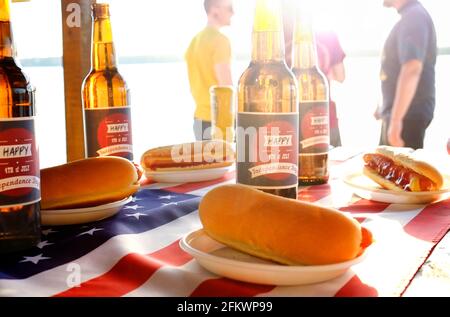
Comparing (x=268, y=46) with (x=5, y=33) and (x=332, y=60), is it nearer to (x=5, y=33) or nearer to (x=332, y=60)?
(x=5, y=33)

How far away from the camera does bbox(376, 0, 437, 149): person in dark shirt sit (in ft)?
8.89

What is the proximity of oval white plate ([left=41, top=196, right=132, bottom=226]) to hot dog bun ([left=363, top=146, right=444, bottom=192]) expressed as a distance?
583 mm

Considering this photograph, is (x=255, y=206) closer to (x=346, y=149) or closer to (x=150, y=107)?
(x=346, y=149)

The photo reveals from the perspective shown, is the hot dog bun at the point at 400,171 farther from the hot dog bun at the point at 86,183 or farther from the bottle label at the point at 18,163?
the bottle label at the point at 18,163

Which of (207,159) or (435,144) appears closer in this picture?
(207,159)

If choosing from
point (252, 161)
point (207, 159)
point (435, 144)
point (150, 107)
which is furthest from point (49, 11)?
point (150, 107)

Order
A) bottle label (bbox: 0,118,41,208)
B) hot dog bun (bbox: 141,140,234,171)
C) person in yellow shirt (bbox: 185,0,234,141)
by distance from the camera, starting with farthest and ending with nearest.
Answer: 1. person in yellow shirt (bbox: 185,0,234,141)
2. hot dog bun (bbox: 141,140,234,171)
3. bottle label (bbox: 0,118,41,208)

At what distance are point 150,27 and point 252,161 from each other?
10.5 m

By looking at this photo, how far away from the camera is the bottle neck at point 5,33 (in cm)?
72

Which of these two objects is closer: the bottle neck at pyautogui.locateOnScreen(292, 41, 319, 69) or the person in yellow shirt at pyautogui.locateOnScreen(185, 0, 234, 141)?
the bottle neck at pyautogui.locateOnScreen(292, 41, 319, 69)

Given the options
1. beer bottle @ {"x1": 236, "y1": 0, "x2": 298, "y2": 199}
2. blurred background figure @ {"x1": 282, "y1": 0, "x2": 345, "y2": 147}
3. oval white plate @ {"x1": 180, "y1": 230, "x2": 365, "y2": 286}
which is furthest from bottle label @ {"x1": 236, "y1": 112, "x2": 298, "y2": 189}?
blurred background figure @ {"x1": 282, "y1": 0, "x2": 345, "y2": 147}

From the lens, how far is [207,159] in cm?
132

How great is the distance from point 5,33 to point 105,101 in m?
0.42

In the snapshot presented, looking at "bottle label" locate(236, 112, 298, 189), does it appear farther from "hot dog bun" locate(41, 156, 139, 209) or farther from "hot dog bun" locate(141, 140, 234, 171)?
"hot dog bun" locate(141, 140, 234, 171)
